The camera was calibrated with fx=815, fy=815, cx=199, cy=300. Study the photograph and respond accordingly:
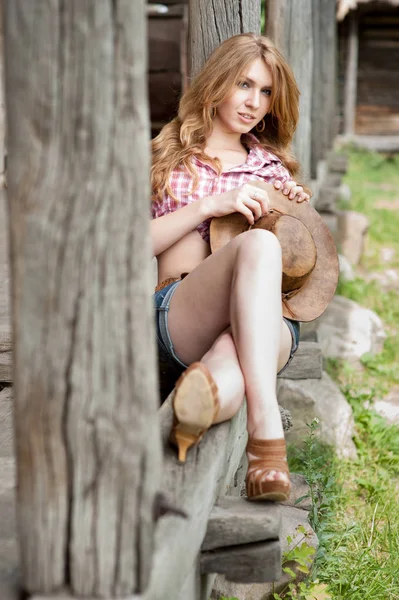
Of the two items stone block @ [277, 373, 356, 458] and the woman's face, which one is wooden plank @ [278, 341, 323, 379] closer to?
stone block @ [277, 373, 356, 458]

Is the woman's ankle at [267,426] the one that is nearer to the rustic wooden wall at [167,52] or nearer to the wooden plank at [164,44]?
the rustic wooden wall at [167,52]

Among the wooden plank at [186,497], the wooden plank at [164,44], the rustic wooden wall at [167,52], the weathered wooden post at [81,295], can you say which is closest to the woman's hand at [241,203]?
the wooden plank at [186,497]

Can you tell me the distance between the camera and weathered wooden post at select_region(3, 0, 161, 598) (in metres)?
1.34

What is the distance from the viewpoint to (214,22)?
3.16 meters

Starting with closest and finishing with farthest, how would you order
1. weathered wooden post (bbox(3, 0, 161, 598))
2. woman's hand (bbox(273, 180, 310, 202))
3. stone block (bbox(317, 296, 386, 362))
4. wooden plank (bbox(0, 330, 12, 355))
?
weathered wooden post (bbox(3, 0, 161, 598))
woman's hand (bbox(273, 180, 310, 202))
wooden plank (bbox(0, 330, 12, 355))
stone block (bbox(317, 296, 386, 362))

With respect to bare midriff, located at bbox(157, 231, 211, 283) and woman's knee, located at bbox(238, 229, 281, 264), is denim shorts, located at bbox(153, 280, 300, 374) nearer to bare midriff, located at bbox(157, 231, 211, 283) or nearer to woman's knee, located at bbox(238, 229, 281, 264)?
bare midriff, located at bbox(157, 231, 211, 283)

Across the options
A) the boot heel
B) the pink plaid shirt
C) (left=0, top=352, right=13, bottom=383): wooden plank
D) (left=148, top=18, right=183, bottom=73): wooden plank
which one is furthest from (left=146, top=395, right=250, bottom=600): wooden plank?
(left=148, top=18, right=183, bottom=73): wooden plank

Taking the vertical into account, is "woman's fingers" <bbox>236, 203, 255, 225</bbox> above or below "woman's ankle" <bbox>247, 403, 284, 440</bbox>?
above

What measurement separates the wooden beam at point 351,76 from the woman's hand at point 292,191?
12.4 metres

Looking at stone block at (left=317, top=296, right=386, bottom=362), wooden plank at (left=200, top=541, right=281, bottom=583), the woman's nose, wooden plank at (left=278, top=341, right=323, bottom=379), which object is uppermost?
the woman's nose

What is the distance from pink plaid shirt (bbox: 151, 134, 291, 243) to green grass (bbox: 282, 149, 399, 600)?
2.88 ft

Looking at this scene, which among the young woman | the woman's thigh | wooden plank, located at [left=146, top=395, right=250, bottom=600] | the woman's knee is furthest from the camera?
the woman's thigh

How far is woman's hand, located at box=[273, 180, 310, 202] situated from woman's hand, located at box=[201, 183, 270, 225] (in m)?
0.14

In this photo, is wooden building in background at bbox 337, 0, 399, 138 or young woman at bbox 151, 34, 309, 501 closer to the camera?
young woman at bbox 151, 34, 309, 501
